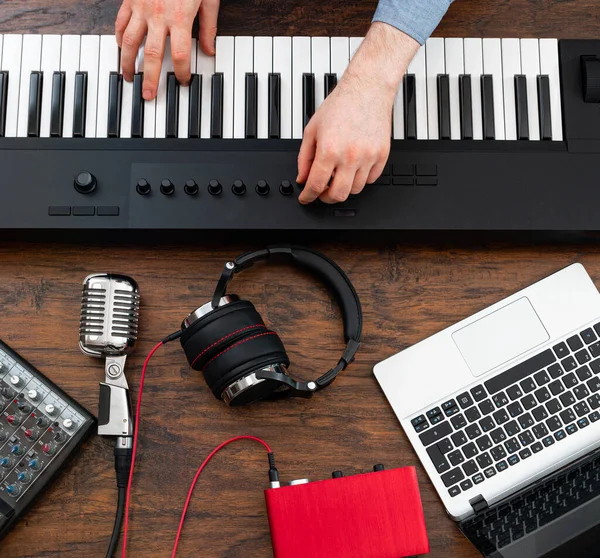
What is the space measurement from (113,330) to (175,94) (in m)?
0.38

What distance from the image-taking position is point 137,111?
3.21ft

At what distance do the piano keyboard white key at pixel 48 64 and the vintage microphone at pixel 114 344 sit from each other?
11.3 inches

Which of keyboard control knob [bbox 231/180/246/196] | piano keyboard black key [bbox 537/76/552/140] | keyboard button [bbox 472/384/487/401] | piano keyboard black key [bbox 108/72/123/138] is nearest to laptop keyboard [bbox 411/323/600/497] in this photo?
keyboard button [bbox 472/384/487/401]

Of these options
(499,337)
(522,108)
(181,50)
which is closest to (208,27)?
(181,50)

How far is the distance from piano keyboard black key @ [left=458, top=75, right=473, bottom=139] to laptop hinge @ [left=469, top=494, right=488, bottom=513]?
556 millimetres

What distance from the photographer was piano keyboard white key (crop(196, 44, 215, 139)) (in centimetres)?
98

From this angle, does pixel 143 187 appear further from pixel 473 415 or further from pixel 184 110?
pixel 473 415

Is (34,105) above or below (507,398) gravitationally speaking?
above

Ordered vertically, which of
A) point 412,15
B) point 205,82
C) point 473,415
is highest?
point 412,15

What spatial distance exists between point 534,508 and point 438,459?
147mm

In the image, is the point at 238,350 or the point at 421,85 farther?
the point at 421,85

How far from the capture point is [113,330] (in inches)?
36.3

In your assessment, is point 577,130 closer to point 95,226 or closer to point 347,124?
point 347,124

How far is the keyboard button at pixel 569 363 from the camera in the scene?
97 cm
